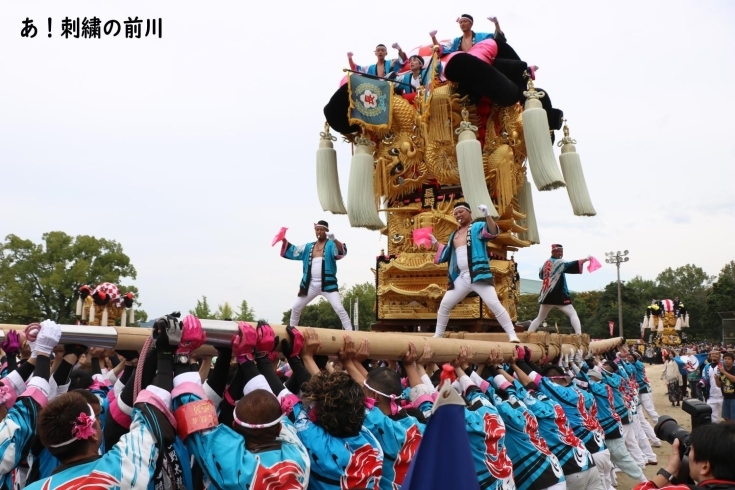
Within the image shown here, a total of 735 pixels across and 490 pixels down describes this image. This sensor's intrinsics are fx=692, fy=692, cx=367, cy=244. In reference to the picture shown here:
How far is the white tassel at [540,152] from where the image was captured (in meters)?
10.3

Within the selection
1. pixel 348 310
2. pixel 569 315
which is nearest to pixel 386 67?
pixel 569 315

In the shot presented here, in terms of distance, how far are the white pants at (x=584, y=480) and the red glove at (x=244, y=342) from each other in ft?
11.3

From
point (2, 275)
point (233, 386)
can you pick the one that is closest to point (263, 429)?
point (233, 386)

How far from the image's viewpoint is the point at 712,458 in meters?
2.31

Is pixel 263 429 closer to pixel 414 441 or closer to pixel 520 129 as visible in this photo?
pixel 414 441

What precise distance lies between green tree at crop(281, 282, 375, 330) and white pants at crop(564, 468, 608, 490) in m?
25.1

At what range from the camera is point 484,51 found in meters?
11.0

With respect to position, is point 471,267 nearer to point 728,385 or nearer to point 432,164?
point 432,164

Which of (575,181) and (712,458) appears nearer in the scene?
(712,458)

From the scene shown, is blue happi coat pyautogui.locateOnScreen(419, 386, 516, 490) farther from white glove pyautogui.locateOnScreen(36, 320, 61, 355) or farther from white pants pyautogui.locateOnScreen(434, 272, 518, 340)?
white pants pyautogui.locateOnScreen(434, 272, 518, 340)

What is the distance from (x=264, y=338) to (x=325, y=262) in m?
6.29

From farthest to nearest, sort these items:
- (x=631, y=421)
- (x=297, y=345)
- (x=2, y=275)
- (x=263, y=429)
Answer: (x=2, y=275) < (x=631, y=421) < (x=297, y=345) < (x=263, y=429)

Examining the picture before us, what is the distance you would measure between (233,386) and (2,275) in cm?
2914

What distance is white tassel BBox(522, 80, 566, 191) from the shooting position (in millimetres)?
10289
